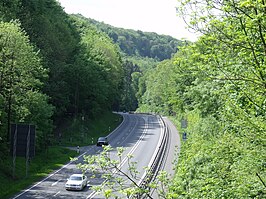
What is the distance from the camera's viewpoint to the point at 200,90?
2983 cm

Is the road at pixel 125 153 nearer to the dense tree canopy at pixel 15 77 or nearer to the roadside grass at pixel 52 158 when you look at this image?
the roadside grass at pixel 52 158

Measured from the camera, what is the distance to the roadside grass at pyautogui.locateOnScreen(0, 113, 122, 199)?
2992 cm

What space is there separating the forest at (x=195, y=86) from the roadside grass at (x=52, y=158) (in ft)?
4.99

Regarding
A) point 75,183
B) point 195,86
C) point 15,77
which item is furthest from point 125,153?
point 15,77

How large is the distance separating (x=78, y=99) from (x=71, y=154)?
21.6 m

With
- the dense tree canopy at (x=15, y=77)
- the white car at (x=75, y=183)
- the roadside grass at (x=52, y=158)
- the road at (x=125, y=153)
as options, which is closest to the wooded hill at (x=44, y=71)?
the dense tree canopy at (x=15, y=77)

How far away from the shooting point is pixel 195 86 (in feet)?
109

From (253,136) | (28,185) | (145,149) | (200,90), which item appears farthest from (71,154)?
(253,136)

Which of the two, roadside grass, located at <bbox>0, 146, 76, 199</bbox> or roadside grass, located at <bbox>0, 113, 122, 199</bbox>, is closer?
roadside grass, located at <bbox>0, 146, 76, 199</bbox>

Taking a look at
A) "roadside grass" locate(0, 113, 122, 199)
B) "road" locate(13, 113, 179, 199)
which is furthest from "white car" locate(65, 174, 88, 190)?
"roadside grass" locate(0, 113, 122, 199)

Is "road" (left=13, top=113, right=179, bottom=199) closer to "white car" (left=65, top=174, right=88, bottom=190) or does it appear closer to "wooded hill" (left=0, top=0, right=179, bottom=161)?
"white car" (left=65, top=174, right=88, bottom=190)

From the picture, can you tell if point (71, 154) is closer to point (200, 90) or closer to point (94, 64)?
point (200, 90)

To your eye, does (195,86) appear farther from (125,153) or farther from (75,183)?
(125,153)

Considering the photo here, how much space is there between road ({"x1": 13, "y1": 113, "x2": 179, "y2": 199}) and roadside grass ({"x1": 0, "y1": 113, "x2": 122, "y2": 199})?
0.87m
